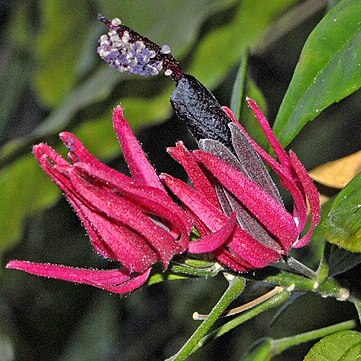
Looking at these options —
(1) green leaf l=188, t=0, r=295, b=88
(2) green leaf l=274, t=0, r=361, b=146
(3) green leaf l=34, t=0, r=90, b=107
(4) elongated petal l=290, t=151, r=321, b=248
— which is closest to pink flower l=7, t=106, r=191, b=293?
(4) elongated petal l=290, t=151, r=321, b=248

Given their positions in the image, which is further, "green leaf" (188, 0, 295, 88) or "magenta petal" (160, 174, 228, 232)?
"green leaf" (188, 0, 295, 88)

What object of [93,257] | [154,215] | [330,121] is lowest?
[330,121]

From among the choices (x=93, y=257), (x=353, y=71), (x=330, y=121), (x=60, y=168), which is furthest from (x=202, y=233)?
(x=330, y=121)

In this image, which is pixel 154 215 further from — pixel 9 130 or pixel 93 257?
pixel 9 130

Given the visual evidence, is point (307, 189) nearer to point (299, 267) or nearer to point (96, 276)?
point (299, 267)

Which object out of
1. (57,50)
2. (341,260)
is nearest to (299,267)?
(341,260)

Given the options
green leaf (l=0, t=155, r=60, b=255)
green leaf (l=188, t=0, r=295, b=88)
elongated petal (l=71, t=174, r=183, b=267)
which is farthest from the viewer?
green leaf (l=188, t=0, r=295, b=88)

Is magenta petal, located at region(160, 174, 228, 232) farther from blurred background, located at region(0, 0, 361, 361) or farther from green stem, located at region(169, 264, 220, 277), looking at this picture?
blurred background, located at region(0, 0, 361, 361)

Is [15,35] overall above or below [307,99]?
above
